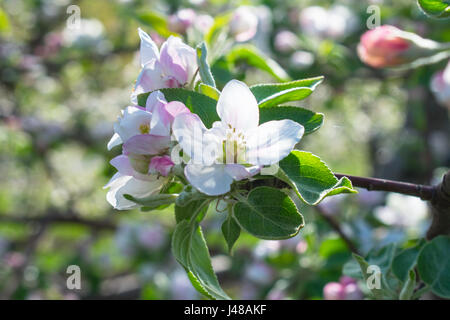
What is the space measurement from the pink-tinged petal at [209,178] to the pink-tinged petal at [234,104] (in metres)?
0.07

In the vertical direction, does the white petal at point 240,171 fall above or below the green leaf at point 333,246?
above

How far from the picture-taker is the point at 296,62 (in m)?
1.52

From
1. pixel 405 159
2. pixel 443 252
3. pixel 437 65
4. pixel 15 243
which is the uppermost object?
pixel 437 65

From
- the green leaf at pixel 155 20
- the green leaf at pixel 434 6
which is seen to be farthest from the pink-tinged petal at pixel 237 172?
the green leaf at pixel 155 20

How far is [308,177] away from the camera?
1.87ft

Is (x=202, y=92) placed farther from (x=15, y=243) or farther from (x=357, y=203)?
(x=15, y=243)

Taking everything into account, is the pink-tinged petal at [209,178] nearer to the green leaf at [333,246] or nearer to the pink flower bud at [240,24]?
the pink flower bud at [240,24]

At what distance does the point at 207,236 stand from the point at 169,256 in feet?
1.22

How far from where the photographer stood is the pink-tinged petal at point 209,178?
21.2 inches

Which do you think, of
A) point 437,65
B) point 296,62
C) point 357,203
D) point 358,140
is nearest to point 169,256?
point 357,203

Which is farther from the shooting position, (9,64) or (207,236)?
(207,236)

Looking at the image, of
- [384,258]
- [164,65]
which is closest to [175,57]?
[164,65]

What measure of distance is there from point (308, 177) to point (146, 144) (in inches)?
7.8

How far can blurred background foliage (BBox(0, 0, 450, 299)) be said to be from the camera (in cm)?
132
